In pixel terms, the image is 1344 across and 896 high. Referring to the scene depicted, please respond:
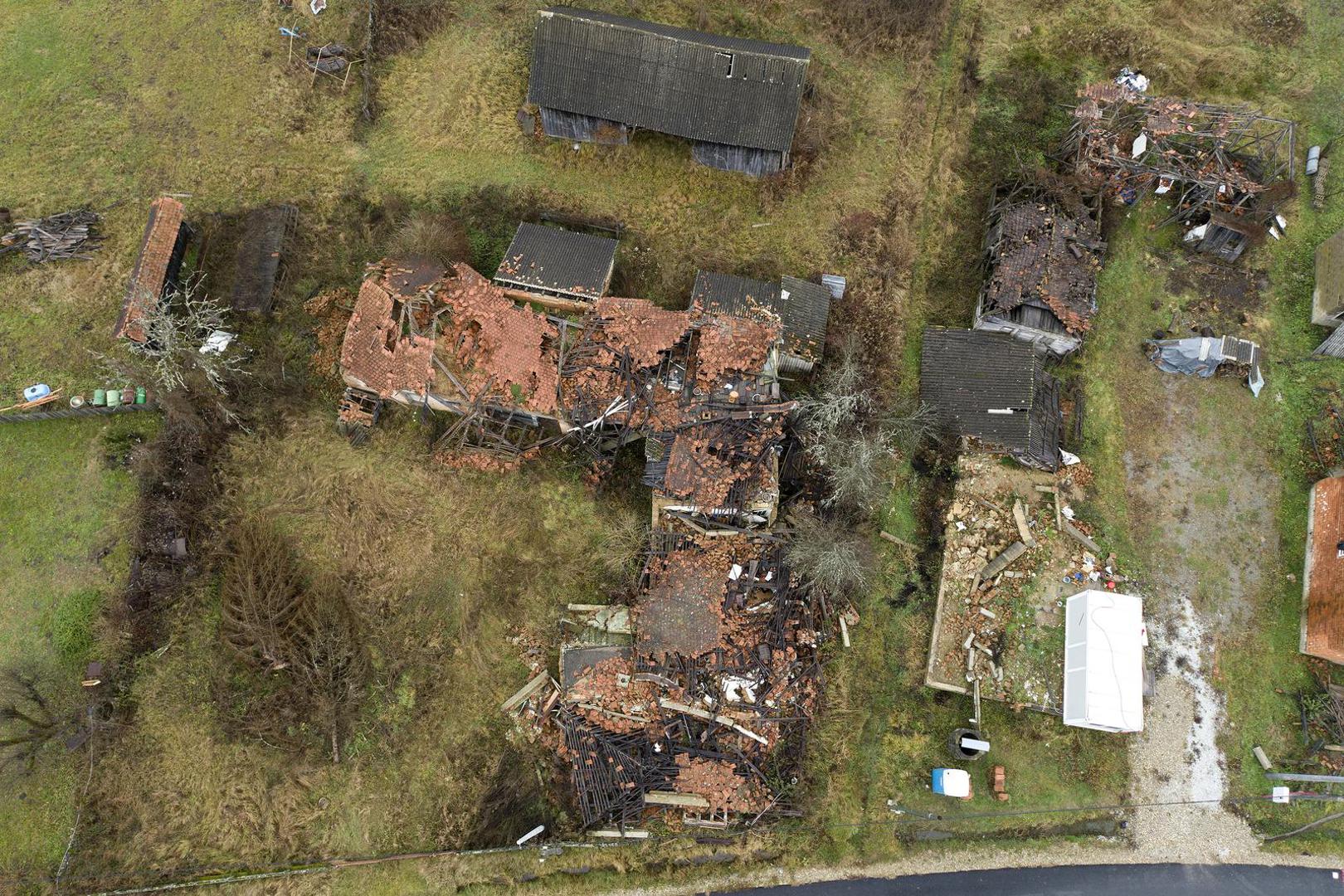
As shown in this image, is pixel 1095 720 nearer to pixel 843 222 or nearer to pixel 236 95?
pixel 843 222

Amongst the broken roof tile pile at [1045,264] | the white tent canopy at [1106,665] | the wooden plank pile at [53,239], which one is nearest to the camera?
the white tent canopy at [1106,665]

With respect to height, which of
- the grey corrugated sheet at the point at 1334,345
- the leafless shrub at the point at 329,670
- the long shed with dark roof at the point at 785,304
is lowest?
the leafless shrub at the point at 329,670

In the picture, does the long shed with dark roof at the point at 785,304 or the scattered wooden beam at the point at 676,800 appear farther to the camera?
the long shed with dark roof at the point at 785,304

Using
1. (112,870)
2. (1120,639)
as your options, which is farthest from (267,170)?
(1120,639)

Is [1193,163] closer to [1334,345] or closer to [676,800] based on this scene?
[1334,345]

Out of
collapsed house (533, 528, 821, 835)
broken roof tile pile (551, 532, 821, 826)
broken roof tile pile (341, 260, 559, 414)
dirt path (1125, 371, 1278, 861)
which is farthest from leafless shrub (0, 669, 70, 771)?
dirt path (1125, 371, 1278, 861)

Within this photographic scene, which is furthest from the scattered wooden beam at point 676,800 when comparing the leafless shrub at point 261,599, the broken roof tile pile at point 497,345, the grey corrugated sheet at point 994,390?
the grey corrugated sheet at point 994,390

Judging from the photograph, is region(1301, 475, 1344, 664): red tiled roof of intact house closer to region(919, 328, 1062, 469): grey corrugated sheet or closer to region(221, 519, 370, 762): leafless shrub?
region(919, 328, 1062, 469): grey corrugated sheet

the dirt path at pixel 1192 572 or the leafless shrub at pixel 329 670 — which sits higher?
the dirt path at pixel 1192 572

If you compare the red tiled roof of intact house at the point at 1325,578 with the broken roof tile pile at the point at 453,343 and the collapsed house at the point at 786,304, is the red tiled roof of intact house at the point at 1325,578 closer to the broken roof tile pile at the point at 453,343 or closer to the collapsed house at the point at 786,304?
the collapsed house at the point at 786,304

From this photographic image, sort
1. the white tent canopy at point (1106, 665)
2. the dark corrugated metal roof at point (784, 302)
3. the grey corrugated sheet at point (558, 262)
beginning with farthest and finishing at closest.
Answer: the dark corrugated metal roof at point (784, 302) < the grey corrugated sheet at point (558, 262) < the white tent canopy at point (1106, 665)

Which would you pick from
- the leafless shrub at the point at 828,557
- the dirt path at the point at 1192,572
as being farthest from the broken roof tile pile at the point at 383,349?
the dirt path at the point at 1192,572
